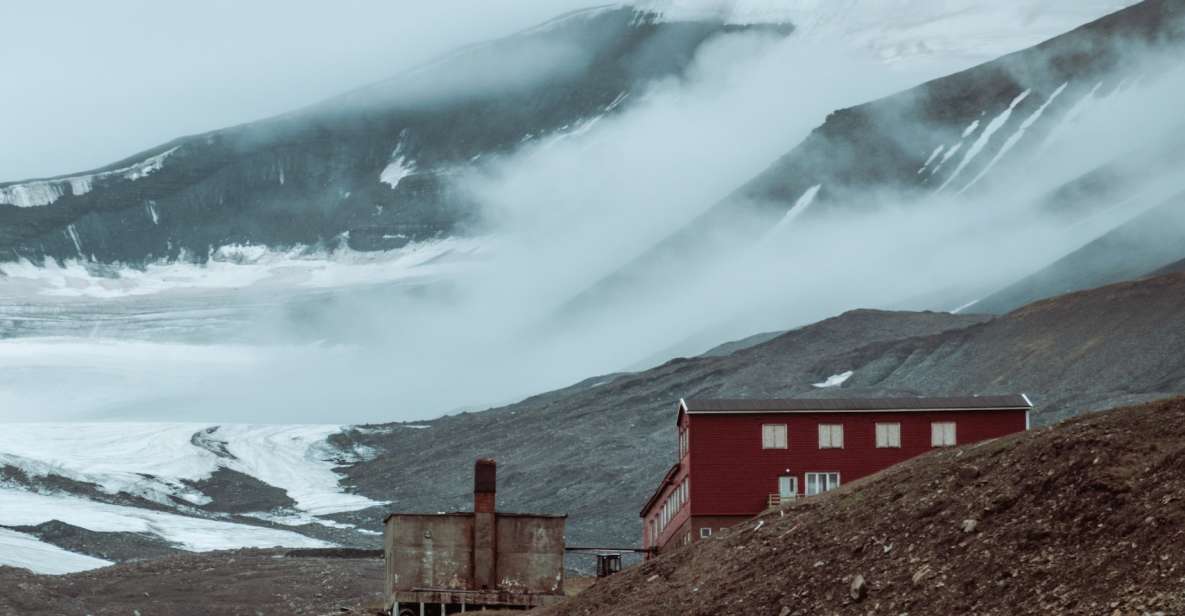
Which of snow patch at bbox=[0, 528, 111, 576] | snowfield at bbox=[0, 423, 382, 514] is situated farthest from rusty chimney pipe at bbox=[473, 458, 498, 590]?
snowfield at bbox=[0, 423, 382, 514]

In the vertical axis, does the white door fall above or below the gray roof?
below

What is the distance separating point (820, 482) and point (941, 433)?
432 centimetres

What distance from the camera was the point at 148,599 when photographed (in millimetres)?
81688

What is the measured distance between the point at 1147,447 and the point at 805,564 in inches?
210

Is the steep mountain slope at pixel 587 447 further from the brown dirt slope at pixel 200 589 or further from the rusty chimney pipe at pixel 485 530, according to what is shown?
the rusty chimney pipe at pixel 485 530

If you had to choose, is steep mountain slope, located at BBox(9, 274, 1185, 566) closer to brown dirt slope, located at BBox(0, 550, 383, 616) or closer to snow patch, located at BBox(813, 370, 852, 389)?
snow patch, located at BBox(813, 370, 852, 389)

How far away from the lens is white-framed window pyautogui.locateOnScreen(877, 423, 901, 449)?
6331cm

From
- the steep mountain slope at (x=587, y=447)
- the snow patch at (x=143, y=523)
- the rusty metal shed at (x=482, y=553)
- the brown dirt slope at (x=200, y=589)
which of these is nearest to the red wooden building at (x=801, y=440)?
the rusty metal shed at (x=482, y=553)

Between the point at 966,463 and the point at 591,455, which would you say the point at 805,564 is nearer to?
the point at 966,463

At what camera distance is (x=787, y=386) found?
170250mm

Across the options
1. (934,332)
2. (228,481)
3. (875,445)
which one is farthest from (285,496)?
(875,445)

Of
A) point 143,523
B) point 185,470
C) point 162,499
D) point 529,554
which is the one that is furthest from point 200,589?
point 185,470

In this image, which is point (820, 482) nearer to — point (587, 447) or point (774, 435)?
point (774, 435)

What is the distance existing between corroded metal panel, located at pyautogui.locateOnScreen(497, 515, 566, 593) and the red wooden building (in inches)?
374
